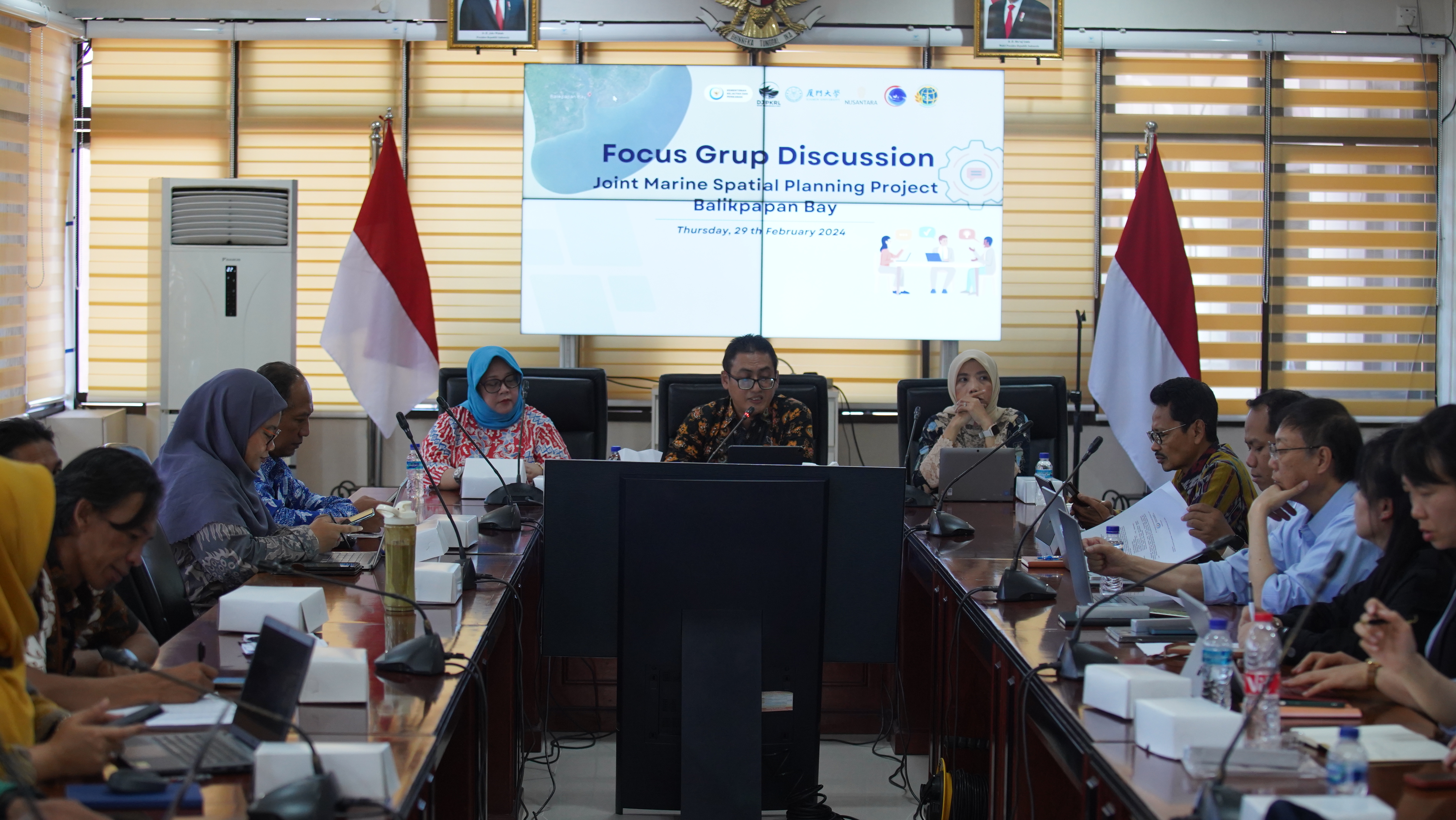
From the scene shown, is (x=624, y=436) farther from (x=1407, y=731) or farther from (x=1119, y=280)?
(x=1407, y=731)

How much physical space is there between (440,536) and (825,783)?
1257mm

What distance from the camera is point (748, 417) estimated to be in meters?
3.95

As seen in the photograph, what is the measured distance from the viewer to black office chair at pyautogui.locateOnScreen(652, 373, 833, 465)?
4.21 metres

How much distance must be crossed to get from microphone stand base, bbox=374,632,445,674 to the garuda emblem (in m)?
4.21

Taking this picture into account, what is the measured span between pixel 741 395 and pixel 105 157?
370cm

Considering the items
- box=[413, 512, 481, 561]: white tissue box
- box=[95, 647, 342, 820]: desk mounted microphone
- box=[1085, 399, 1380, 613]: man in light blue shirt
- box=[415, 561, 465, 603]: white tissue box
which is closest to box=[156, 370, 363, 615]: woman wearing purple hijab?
box=[413, 512, 481, 561]: white tissue box

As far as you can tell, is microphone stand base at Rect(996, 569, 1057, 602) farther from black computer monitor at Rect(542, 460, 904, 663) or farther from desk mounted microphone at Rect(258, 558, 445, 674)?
desk mounted microphone at Rect(258, 558, 445, 674)

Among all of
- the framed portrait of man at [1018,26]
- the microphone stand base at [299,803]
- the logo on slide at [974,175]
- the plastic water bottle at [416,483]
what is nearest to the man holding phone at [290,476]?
the plastic water bottle at [416,483]

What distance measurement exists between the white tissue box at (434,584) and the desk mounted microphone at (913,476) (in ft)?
5.08

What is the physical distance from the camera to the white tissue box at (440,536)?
258cm

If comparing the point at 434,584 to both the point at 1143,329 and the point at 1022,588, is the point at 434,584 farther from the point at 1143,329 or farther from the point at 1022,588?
the point at 1143,329

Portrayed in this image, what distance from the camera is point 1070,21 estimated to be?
5.57 m

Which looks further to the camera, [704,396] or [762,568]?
[704,396]

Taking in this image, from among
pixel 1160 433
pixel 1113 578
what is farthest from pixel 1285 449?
pixel 1160 433
